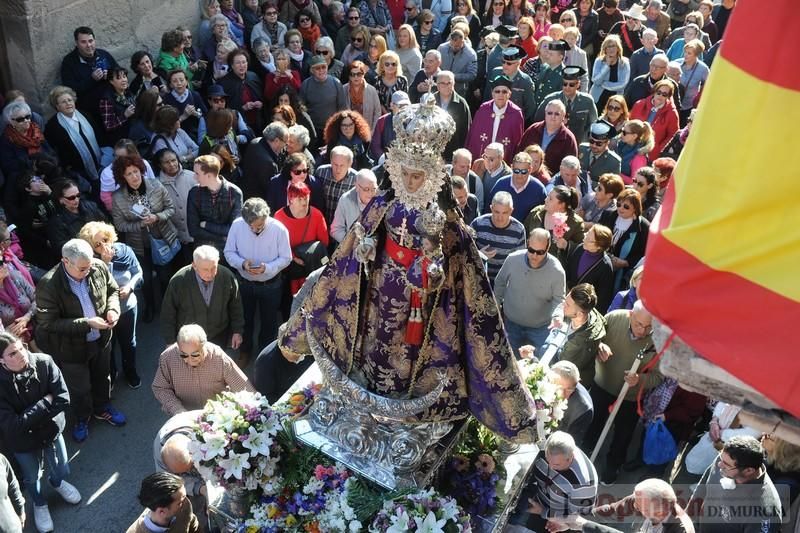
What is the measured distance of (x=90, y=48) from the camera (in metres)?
9.30

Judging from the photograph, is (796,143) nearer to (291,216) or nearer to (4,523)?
(4,523)

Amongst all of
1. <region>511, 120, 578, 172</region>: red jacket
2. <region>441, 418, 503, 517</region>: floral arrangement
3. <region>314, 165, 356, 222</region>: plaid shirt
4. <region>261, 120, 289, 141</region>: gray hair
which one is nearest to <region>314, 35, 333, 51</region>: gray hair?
<region>261, 120, 289, 141</region>: gray hair

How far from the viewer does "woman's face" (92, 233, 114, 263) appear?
6.98m

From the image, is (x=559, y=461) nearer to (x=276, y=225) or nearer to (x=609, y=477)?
(x=609, y=477)

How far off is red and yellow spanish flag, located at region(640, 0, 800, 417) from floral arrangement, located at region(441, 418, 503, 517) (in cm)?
270

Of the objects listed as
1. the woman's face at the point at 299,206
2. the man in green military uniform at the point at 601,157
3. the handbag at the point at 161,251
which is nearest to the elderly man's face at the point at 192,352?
the woman's face at the point at 299,206

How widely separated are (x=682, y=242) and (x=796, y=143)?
0.50 metres

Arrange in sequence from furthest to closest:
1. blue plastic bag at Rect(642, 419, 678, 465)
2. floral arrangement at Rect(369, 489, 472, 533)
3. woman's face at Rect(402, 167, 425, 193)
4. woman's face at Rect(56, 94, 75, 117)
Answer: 1. woman's face at Rect(56, 94, 75, 117)
2. blue plastic bag at Rect(642, 419, 678, 465)
3. floral arrangement at Rect(369, 489, 472, 533)
4. woman's face at Rect(402, 167, 425, 193)

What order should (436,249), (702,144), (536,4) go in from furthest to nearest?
1. (536,4)
2. (436,249)
3. (702,144)

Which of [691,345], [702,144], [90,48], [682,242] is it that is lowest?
[90,48]

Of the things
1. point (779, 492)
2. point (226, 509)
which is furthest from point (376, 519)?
point (779, 492)

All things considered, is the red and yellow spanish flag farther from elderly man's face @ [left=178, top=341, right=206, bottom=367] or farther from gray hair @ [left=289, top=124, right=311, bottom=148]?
gray hair @ [left=289, top=124, right=311, bottom=148]

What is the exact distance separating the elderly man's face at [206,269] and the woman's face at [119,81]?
3.32 m

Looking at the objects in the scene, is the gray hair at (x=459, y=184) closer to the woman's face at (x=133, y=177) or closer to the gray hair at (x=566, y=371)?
the gray hair at (x=566, y=371)
